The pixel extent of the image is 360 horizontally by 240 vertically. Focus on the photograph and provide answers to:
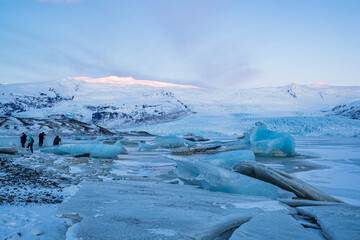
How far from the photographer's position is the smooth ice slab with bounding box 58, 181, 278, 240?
1.68 metres

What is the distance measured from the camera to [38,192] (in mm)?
3254

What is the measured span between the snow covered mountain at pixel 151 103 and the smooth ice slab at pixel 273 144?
34647 millimetres

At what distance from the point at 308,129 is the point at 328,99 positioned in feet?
191

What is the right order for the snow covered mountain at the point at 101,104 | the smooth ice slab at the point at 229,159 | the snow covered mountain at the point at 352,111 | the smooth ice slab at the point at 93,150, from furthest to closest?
the snow covered mountain at the point at 101,104 < the snow covered mountain at the point at 352,111 < the smooth ice slab at the point at 93,150 < the smooth ice slab at the point at 229,159

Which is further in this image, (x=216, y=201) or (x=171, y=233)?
(x=216, y=201)

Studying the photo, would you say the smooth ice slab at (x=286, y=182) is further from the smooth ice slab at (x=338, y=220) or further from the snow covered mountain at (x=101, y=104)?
the snow covered mountain at (x=101, y=104)

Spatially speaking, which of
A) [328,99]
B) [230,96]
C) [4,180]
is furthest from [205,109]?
[4,180]

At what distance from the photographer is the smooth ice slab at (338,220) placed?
1.66 metres

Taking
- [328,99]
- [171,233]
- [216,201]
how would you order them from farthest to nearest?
[328,99] < [216,201] < [171,233]

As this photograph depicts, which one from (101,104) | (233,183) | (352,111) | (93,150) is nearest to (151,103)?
(101,104)

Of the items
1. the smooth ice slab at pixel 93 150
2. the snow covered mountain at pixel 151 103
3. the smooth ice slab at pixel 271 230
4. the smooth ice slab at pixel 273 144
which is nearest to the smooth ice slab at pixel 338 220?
the smooth ice slab at pixel 271 230

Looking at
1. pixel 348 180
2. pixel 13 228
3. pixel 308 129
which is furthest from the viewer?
pixel 308 129

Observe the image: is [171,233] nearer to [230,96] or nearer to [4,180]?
[4,180]

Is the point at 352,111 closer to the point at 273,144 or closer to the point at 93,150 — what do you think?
the point at 273,144
